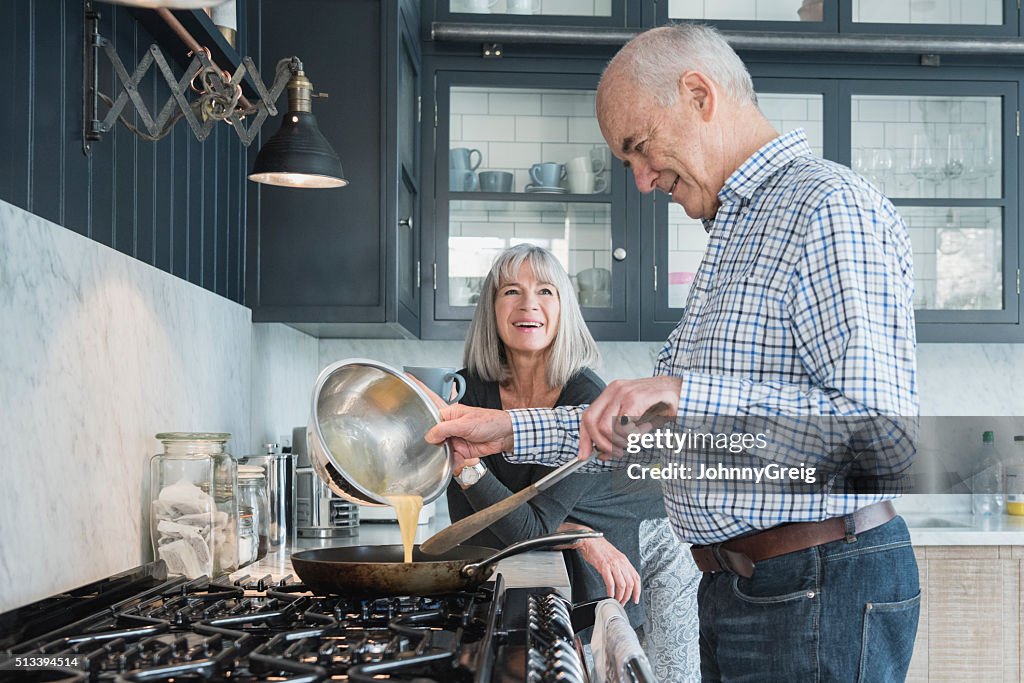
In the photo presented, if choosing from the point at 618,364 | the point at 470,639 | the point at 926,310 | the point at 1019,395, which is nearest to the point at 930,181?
the point at 926,310

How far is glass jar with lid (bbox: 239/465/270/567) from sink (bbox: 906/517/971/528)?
7.25 feet

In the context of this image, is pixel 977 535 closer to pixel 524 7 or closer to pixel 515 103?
pixel 515 103

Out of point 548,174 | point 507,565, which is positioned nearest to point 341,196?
point 548,174

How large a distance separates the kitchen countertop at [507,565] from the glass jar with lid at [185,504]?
0.29 ft

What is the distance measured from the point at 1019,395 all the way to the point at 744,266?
9.19 feet

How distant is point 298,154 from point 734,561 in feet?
3.52

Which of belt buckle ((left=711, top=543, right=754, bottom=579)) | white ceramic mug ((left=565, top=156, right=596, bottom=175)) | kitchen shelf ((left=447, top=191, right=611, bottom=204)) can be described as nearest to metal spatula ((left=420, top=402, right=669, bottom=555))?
belt buckle ((left=711, top=543, right=754, bottom=579))

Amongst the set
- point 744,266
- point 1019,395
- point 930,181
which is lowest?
point 1019,395

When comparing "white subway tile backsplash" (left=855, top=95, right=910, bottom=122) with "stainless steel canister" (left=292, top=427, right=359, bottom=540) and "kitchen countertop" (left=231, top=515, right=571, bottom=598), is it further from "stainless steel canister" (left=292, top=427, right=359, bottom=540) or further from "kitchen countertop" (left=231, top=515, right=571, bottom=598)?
"stainless steel canister" (left=292, top=427, right=359, bottom=540)

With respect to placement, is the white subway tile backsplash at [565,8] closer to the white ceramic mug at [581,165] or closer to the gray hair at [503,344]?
the white ceramic mug at [581,165]

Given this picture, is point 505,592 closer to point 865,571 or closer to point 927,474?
point 865,571

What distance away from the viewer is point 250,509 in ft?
6.46

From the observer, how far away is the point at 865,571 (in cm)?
117

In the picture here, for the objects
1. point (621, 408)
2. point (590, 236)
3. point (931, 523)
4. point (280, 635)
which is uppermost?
point (590, 236)
